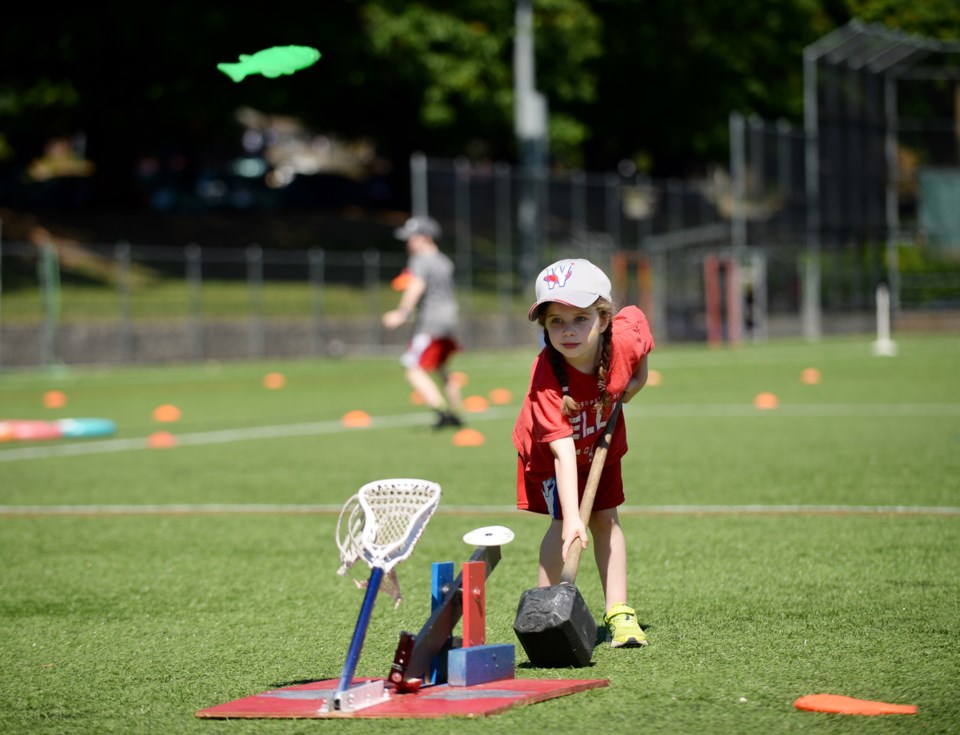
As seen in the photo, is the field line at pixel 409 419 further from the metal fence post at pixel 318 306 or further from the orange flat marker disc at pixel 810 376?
the metal fence post at pixel 318 306

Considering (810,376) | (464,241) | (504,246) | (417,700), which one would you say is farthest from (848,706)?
(504,246)

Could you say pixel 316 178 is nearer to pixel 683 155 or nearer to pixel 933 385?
pixel 683 155

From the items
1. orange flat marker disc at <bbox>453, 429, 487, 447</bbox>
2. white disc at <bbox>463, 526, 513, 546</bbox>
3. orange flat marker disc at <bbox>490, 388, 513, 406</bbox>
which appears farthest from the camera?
orange flat marker disc at <bbox>490, 388, 513, 406</bbox>

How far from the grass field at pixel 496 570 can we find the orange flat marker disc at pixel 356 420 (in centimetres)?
15

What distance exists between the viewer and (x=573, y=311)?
5203 millimetres

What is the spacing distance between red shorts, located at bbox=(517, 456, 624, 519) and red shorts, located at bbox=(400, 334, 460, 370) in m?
9.00

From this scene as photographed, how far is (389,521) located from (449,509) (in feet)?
15.3

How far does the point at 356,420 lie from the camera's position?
15523 millimetres

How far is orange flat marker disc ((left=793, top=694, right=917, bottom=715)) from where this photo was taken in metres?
4.28

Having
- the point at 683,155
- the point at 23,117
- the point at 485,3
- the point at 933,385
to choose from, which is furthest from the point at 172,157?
the point at 933,385

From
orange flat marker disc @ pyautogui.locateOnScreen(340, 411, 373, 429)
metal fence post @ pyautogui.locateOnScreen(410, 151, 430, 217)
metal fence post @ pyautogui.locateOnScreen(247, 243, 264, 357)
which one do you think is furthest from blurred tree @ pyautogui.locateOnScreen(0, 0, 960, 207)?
orange flat marker disc @ pyautogui.locateOnScreen(340, 411, 373, 429)

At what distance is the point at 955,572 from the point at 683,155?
44.4 metres

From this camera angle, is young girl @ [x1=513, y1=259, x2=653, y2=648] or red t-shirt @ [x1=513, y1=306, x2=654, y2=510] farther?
red t-shirt @ [x1=513, y1=306, x2=654, y2=510]

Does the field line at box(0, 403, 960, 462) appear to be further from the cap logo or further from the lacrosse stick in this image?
the lacrosse stick
